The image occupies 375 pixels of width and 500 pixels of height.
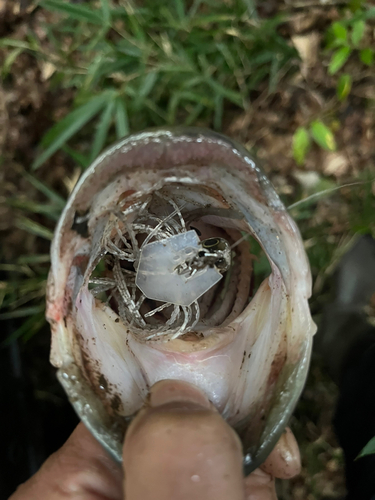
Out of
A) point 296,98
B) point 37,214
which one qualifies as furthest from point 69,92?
point 296,98

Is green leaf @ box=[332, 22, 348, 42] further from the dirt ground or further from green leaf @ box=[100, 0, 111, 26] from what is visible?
green leaf @ box=[100, 0, 111, 26]

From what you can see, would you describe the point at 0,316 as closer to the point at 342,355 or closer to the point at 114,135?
the point at 114,135

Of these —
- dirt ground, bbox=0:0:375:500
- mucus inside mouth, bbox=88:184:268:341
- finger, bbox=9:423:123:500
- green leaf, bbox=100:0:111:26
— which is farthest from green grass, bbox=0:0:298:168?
finger, bbox=9:423:123:500

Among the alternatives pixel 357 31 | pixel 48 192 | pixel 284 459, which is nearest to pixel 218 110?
pixel 357 31

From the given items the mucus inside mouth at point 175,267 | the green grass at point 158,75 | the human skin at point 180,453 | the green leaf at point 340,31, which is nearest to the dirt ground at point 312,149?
the green grass at point 158,75

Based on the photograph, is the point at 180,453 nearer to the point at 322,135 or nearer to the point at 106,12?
the point at 106,12

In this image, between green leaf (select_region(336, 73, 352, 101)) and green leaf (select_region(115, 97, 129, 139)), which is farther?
green leaf (select_region(336, 73, 352, 101))
